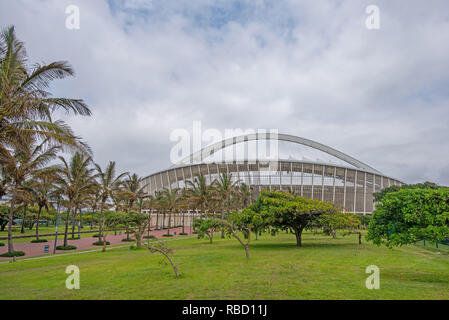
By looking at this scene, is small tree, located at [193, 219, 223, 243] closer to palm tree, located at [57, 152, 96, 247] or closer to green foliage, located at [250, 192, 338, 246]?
green foliage, located at [250, 192, 338, 246]

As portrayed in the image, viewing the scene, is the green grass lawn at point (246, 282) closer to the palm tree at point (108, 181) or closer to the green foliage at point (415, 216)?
the green foliage at point (415, 216)

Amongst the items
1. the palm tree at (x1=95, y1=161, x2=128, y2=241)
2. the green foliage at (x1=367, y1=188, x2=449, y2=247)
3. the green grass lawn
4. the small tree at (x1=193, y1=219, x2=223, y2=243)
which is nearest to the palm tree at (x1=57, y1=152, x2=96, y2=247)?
the palm tree at (x1=95, y1=161, x2=128, y2=241)

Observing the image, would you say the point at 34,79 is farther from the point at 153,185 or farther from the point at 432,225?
the point at 153,185

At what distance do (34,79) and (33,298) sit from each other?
26.2ft

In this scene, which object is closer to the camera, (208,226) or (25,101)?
(25,101)

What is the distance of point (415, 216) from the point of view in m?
9.66

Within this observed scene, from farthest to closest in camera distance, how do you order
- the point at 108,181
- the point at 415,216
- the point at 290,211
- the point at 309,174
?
the point at 309,174 → the point at 108,181 → the point at 290,211 → the point at 415,216

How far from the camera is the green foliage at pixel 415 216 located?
30.9 ft

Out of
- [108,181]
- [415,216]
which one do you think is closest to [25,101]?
[415,216]

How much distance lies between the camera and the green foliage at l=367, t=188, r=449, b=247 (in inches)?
371

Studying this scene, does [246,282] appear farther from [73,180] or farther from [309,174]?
[309,174]

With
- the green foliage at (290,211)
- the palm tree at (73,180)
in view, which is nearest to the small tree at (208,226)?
the green foliage at (290,211)

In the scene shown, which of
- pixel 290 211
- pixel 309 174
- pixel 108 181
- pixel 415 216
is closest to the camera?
pixel 415 216
